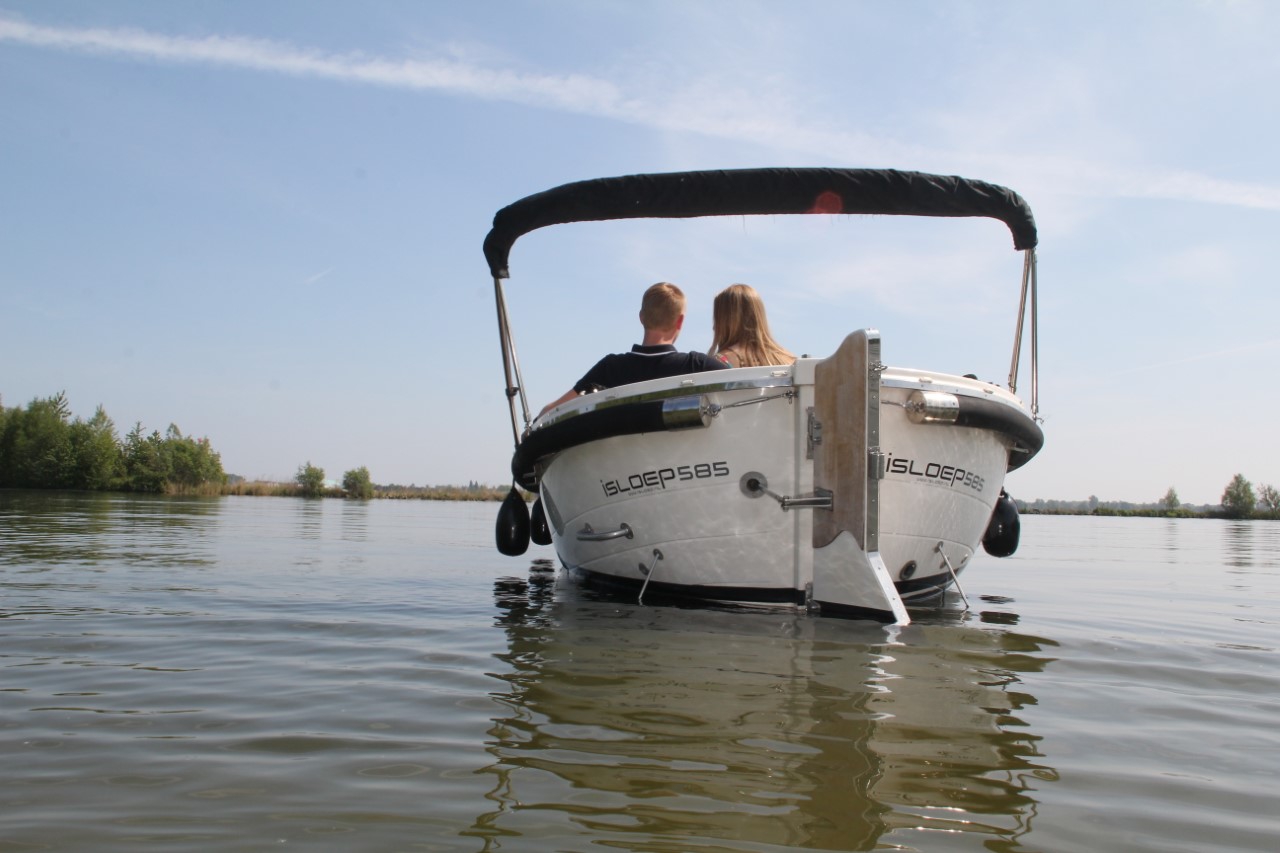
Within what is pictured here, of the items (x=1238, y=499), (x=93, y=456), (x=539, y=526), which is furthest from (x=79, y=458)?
(x=1238, y=499)

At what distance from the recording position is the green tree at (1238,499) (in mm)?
53938

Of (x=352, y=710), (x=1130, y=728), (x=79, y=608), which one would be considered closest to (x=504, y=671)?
(x=352, y=710)

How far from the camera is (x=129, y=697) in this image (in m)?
2.56

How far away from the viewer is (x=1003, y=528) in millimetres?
6461

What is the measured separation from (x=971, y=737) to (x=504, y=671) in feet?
5.18

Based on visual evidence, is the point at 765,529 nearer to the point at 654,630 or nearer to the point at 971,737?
the point at 654,630

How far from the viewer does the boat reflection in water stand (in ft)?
5.24

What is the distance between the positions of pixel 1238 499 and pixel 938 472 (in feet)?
203

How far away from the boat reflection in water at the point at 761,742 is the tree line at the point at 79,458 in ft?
146

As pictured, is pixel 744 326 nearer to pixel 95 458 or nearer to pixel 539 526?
pixel 539 526

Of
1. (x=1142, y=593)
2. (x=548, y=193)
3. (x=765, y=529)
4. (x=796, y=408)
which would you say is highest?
(x=548, y=193)

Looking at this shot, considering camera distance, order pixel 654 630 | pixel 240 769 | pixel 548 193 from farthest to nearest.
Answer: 1. pixel 548 193
2. pixel 654 630
3. pixel 240 769

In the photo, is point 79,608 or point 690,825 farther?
point 79,608

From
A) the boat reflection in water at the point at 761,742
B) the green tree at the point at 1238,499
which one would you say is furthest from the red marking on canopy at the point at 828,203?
the green tree at the point at 1238,499
